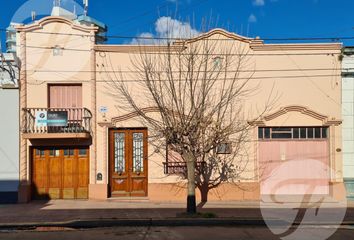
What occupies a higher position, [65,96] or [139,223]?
[65,96]

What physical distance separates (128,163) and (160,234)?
758cm

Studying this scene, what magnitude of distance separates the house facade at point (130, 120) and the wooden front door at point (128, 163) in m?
0.04

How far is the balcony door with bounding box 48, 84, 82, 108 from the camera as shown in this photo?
63.5 feet

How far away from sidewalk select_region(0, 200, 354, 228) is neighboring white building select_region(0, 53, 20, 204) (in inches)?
38.7

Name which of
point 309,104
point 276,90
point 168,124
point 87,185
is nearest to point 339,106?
point 309,104

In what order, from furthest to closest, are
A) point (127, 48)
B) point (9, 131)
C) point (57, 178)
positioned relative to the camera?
point (57, 178)
point (127, 48)
point (9, 131)

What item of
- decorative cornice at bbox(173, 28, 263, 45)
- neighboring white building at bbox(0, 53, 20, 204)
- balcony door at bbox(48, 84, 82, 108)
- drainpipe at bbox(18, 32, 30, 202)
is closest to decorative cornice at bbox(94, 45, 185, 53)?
decorative cornice at bbox(173, 28, 263, 45)

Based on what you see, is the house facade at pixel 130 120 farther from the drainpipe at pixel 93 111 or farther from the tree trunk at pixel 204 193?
the tree trunk at pixel 204 193

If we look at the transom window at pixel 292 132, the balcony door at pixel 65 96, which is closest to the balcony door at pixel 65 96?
the balcony door at pixel 65 96

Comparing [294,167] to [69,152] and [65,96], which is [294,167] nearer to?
[69,152]

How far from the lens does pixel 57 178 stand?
1933cm

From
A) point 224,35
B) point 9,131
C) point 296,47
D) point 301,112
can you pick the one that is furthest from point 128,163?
point 296,47

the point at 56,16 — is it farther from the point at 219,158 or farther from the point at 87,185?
the point at 219,158

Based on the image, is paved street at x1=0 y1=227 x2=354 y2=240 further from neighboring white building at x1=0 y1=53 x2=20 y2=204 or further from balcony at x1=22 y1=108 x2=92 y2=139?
neighboring white building at x1=0 y1=53 x2=20 y2=204
